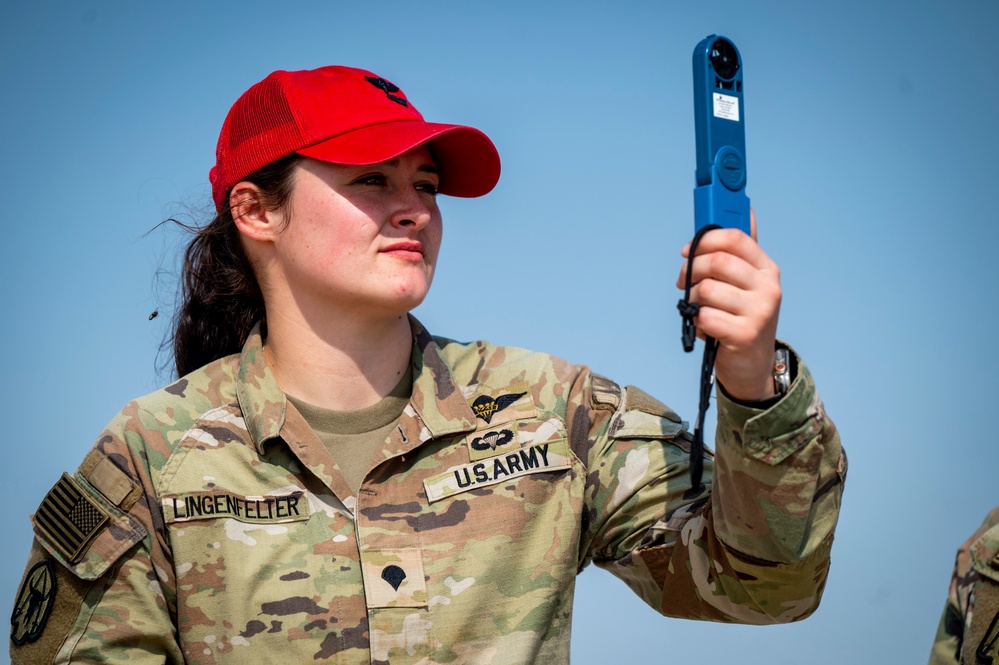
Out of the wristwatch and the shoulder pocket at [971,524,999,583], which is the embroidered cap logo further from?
→ the shoulder pocket at [971,524,999,583]

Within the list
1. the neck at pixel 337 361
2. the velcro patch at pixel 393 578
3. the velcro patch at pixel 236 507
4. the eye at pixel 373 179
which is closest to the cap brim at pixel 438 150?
the eye at pixel 373 179

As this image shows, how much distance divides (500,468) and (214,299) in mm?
1397

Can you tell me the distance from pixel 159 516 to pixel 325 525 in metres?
0.54

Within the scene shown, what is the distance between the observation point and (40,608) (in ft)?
12.1

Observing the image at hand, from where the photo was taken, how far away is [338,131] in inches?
157

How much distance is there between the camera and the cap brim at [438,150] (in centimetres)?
390

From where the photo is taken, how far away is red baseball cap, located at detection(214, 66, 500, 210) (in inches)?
156

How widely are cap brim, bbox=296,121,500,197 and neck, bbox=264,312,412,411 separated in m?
0.59

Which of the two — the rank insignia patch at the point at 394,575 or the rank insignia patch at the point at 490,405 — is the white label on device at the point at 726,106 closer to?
the rank insignia patch at the point at 490,405

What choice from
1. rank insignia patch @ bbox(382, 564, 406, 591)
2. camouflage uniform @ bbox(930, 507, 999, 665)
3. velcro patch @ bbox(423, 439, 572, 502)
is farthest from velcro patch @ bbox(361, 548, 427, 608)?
camouflage uniform @ bbox(930, 507, 999, 665)

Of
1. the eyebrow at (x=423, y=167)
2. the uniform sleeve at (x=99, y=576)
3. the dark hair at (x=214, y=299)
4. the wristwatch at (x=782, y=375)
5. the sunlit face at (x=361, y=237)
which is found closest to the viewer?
the wristwatch at (x=782, y=375)

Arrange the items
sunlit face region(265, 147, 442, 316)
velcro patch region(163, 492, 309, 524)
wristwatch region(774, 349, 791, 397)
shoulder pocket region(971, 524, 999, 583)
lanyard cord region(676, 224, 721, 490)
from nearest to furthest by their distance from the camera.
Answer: lanyard cord region(676, 224, 721, 490)
wristwatch region(774, 349, 791, 397)
shoulder pocket region(971, 524, 999, 583)
velcro patch region(163, 492, 309, 524)
sunlit face region(265, 147, 442, 316)

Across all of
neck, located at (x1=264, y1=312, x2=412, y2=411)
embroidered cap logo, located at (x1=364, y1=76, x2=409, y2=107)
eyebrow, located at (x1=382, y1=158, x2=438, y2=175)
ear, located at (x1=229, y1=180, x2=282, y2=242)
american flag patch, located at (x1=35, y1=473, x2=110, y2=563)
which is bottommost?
american flag patch, located at (x1=35, y1=473, x2=110, y2=563)

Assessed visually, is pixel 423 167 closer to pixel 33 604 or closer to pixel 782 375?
pixel 782 375
